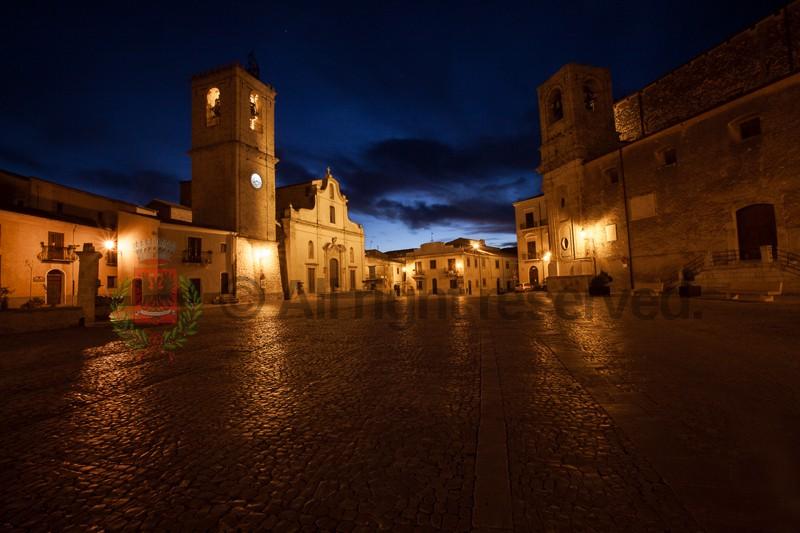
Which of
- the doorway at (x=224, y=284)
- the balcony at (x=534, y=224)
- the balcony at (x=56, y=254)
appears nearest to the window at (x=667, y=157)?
the balcony at (x=534, y=224)

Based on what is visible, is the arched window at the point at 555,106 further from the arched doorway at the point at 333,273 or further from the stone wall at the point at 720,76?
the arched doorway at the point at 333,273

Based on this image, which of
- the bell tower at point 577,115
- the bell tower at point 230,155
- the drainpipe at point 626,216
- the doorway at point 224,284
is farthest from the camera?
the bell tower at point 230,155

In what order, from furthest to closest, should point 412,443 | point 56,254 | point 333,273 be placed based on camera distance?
→ point 333,273 < point 56,254 < point 412,443

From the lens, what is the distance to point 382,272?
5259 centimetres

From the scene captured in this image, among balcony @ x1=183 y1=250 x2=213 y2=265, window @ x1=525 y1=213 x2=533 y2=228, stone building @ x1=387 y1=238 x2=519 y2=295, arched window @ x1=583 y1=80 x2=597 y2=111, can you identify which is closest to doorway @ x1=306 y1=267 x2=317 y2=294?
balcony @ x1=183 y1=250 x2=213 y2=265

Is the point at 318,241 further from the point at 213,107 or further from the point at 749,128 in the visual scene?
the point at 749,128

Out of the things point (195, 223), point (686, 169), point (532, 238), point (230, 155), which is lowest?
point (532, 238)

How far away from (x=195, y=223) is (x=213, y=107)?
407 inches

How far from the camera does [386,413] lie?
3688 millimetres

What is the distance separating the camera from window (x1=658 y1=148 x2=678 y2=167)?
23375mm

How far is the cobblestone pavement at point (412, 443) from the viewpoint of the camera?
207 cm

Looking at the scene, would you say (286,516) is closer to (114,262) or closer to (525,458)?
(525,458)

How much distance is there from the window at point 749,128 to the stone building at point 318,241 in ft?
107

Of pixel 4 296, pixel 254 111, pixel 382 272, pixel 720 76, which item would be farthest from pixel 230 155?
pixel 720 76
